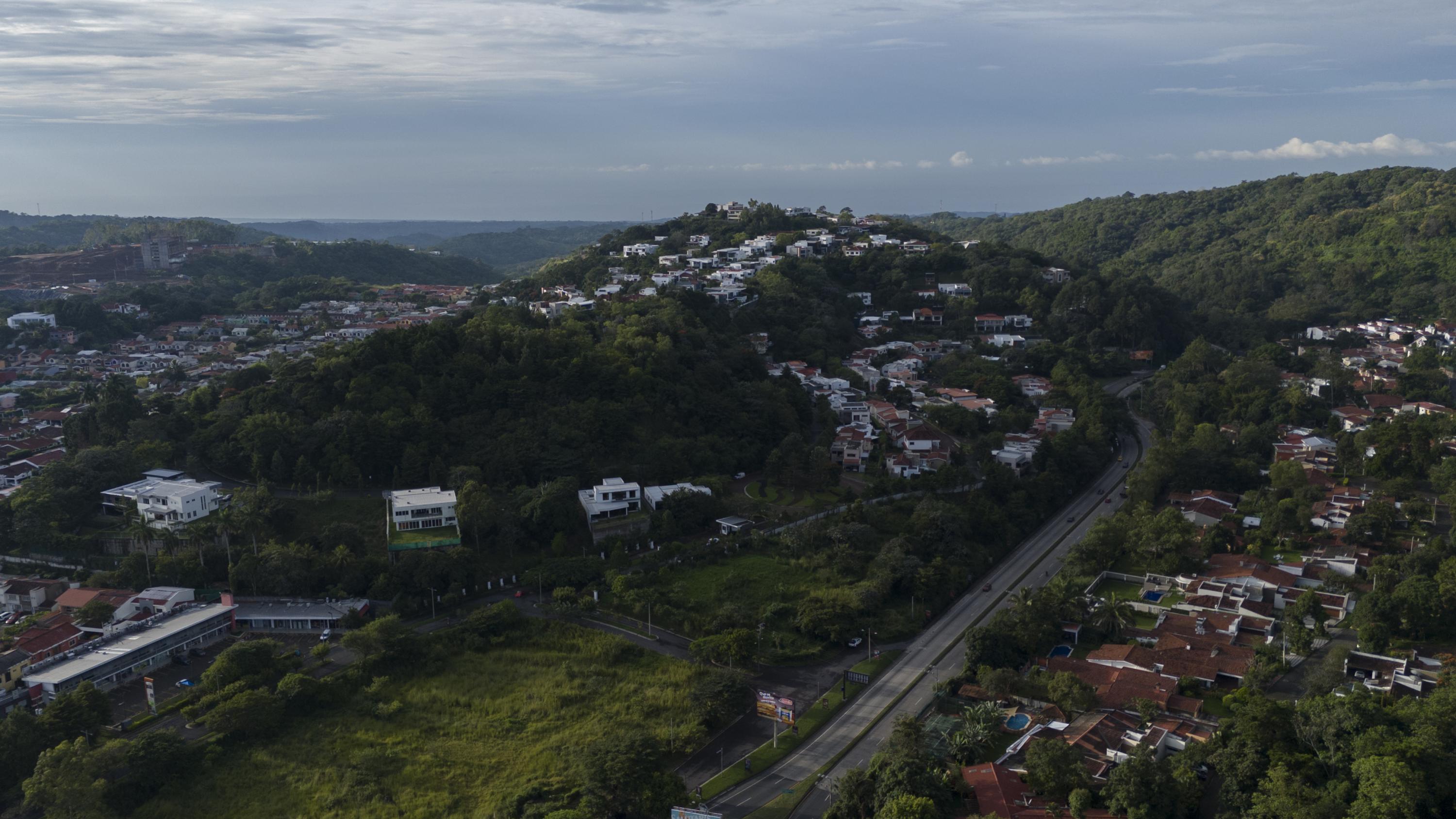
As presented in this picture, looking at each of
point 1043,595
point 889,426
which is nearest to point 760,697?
point 1043,595

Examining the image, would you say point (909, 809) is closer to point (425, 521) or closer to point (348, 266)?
point (425, 521)

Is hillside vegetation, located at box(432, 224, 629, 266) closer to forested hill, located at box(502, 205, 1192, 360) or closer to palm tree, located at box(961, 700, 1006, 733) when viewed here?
forested hill, located at box(502, 205, 1192, 360)

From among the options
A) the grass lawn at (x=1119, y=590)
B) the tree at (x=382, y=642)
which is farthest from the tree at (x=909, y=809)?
the grass lawn at (x=1119, y=590)

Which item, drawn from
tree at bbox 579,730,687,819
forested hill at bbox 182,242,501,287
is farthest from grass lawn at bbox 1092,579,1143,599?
forested hill at bbox 182,242,501,287

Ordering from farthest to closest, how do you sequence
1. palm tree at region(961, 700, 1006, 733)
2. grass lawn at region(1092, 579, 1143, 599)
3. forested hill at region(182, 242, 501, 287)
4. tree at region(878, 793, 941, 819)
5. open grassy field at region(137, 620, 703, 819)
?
forested hill at region(182, 242, 501, 287) < grass lawn at region(1092, 579, 1143, 599) < palm tree at region(961, 700, 1006, 733) < open grassy field at region(137, 620, 703, 819) < tree at region(878, 793, 941, 819)

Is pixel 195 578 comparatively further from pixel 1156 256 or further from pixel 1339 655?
pixel 1156 256

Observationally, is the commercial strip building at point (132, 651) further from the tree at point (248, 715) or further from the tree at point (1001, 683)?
the tree at point (1001, 683)

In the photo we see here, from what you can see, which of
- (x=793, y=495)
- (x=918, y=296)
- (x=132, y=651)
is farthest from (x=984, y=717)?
(x=918, y=296)
